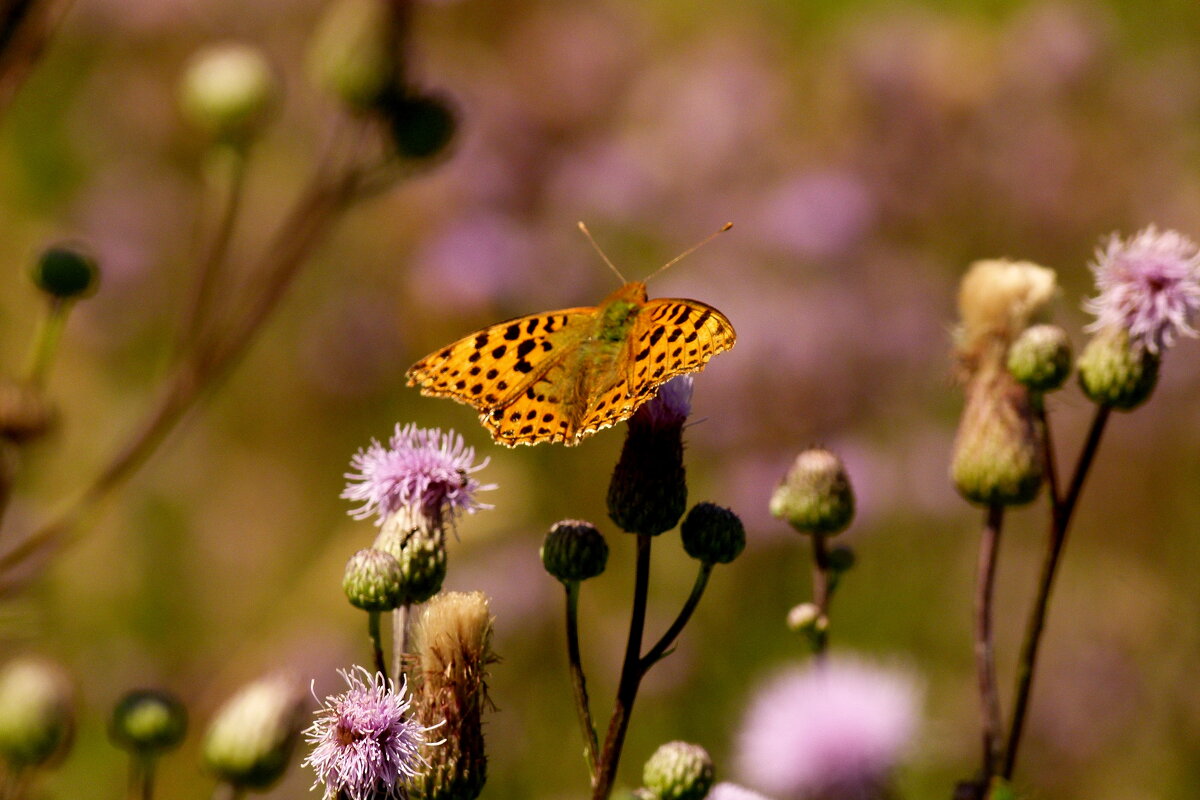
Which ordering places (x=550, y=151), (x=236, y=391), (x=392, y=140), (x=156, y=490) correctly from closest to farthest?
(x=392, y=140), (x=156, y=490), (x=236, y=391), (x=550, y=151)

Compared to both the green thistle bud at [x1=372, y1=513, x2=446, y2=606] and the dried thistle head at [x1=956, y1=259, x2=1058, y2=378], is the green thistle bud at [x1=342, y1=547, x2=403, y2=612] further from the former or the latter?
the dried thistle head at [x1=956, y1=259, x2=1058, y2=378]

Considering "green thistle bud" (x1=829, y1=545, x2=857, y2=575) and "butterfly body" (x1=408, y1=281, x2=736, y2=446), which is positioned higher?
"butterfly body" (x1=408, y1=281, x2=736, y2=446)

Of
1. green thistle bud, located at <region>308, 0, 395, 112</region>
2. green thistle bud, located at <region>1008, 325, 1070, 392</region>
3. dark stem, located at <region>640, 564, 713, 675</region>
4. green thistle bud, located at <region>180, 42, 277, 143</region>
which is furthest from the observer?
green thistle bud, located at <region>308, 0, 395, 112</region>

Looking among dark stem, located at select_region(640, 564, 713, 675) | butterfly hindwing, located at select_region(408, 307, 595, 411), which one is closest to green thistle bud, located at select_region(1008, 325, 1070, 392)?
dark stem, located at select_region(640, 564, 713, 675)

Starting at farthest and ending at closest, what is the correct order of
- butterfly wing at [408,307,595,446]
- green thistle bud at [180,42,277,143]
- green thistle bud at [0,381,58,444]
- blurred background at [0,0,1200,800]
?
blurred background at [0,0,1200,800]
green thistle bud at [180,42,277,143]
butterfly wing at [408,307,595,446]
green thistle bud at [0,381,58,444]

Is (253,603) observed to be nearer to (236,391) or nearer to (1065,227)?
(236,391)

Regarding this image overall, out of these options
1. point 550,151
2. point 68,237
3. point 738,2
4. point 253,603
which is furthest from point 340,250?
point 738,2
